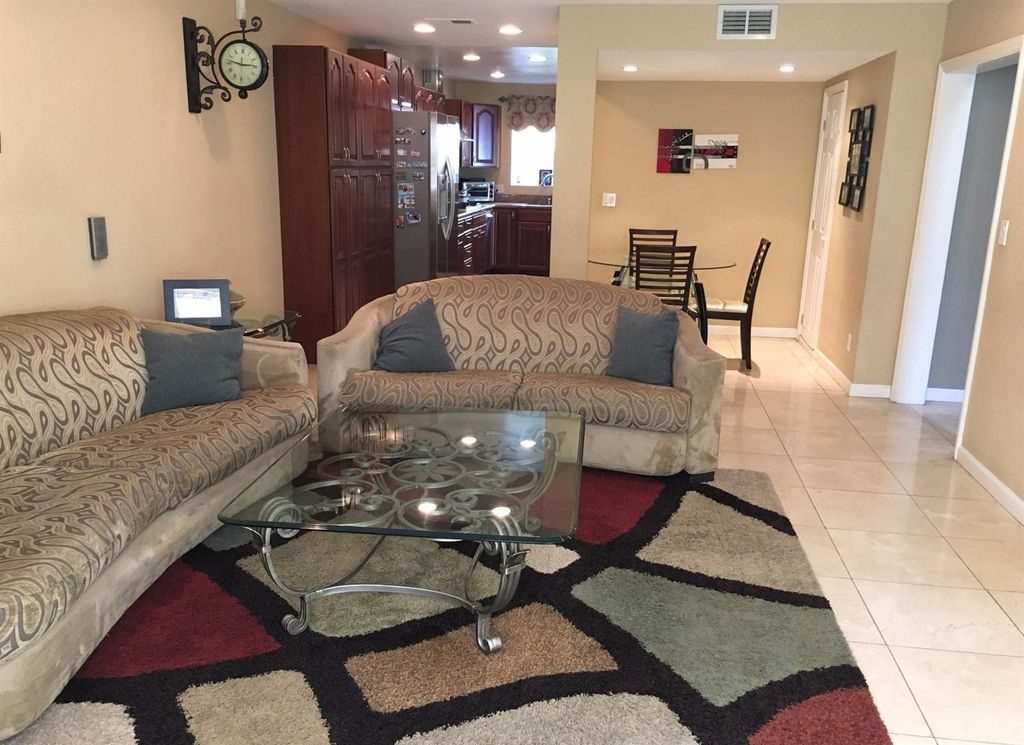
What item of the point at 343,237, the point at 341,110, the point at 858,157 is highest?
the point at 341,110

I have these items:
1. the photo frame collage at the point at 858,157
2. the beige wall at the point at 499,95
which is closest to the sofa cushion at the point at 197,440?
the photo frame collage at the point at 858,157

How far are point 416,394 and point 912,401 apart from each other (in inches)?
132

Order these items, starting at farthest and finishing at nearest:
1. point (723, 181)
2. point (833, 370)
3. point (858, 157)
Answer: point (723, 181)
point (833, 370)
point (858, 157)

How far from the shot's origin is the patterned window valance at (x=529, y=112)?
10.5 m

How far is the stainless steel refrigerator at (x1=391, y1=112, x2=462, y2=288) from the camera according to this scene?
6.73 metres

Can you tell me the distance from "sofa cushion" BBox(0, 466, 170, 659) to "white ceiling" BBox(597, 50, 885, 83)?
4.01 meters

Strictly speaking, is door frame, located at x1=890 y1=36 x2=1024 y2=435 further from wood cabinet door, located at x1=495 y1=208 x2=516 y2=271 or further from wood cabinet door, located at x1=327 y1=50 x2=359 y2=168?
wood cabinet door, located at x1=495 y1=208 x2=516 y2=271

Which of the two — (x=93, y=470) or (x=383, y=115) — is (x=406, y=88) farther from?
(x=93, y=470)

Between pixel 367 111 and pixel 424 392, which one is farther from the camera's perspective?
pixel 367 111

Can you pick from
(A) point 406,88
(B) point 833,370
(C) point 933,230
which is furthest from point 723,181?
(A) point 406,88

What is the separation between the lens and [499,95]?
415 inches

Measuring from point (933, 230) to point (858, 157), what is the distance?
0.83 meters

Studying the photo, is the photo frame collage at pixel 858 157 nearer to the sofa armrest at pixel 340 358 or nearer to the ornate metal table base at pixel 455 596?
the sofa armrest at pixel 340 358

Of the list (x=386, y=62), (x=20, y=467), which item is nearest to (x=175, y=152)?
(x=20, y=467)
